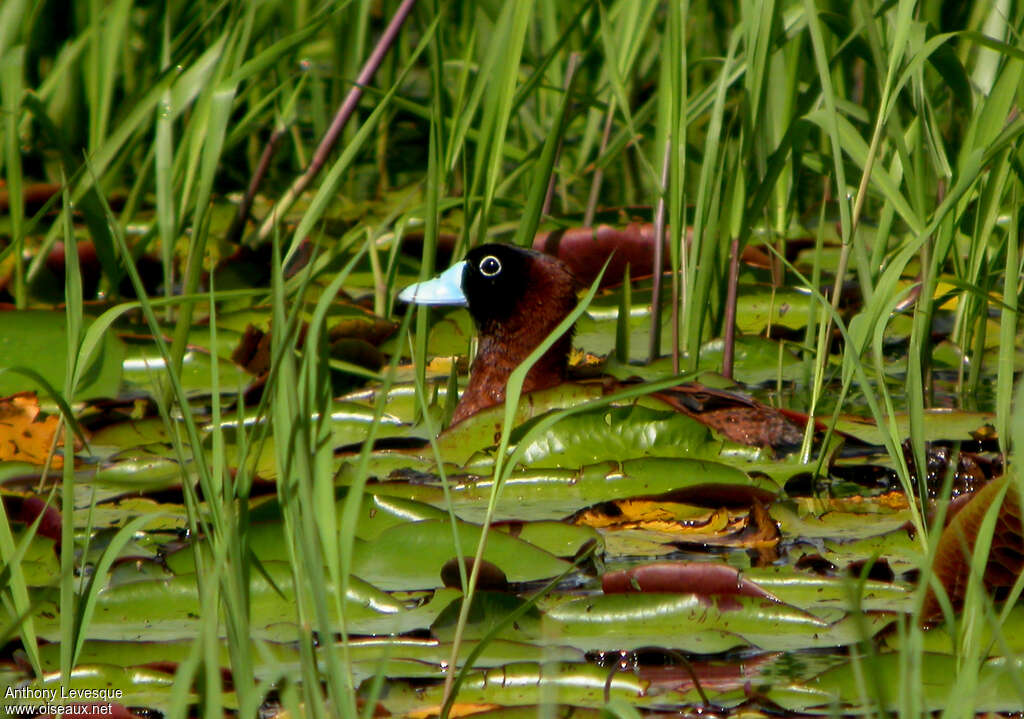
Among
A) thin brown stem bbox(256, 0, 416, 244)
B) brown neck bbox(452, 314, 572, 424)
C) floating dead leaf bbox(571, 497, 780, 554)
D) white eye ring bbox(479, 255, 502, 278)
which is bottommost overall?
floating dead leaf bbox(571, 497, 780, 554)

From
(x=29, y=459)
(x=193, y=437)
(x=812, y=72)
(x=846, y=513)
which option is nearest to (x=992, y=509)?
(x=846, y=513)

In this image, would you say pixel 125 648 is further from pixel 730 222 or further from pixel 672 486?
pixel 730 222

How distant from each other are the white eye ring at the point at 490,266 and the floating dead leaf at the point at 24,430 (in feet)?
3.70

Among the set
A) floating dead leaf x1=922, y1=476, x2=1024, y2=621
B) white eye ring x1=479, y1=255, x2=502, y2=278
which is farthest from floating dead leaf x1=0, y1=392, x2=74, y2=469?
floating dead leaf x1=922, y1=476, x2=1024, y2=621

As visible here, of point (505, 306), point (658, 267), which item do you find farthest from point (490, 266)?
point (658, 267)

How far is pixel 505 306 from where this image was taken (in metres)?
3.50

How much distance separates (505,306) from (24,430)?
1.27 meters

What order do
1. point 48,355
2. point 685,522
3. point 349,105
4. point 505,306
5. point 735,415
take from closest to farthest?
point 685,522 → point 735,415 → point 48,355 → point 505,306 → point 349,105

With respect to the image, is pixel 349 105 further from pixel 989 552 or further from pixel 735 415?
pixel 989 552

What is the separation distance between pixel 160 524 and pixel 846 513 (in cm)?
128

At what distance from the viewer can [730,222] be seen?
10.0ft

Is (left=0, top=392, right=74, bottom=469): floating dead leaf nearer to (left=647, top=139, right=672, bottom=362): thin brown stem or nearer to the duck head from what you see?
the duck head

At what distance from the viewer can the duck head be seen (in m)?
3.29

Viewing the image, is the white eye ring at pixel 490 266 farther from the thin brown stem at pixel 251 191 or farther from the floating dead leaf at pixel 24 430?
the thin brown stem at pixel 251 191
